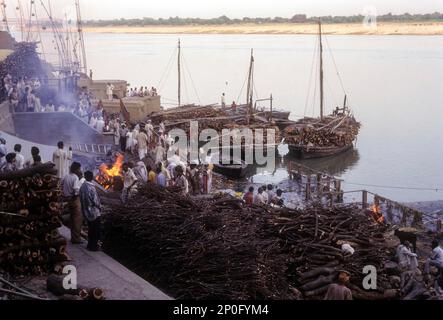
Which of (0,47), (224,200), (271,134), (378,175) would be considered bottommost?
(378,175)

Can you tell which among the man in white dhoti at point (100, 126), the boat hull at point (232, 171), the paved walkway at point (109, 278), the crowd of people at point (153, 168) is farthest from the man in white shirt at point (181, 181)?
the boat hull at point (232, 171)

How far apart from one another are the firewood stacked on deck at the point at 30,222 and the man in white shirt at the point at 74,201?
825mm

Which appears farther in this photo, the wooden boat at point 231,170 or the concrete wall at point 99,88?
the concrete wall at point 99,88

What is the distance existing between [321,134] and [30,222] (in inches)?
946

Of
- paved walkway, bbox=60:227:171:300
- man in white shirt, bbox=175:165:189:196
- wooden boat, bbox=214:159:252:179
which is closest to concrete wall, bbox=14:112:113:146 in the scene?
wooden boat, bbox=214:159:252:179

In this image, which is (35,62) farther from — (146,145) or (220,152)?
(146,145)

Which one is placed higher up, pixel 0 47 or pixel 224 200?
pixel 0 47

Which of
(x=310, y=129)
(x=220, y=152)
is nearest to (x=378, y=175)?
(x=310, y=129)

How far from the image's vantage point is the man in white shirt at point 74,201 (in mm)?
8547

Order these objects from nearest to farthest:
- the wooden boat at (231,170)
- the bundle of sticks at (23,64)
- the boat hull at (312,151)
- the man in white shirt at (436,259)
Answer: the man in white shirt at (436,259)
the wooden boat at (231,170)
the bundle of sticks at (23,64)
the boat hull at (312,151)

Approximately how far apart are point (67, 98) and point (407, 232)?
14.3 m

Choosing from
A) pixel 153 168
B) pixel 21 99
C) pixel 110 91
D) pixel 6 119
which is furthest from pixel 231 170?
pixel 110 91

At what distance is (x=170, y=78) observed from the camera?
81562mm

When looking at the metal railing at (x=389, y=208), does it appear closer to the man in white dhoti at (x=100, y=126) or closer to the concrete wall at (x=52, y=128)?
the man in white dhoti at (x=100, y=126)
